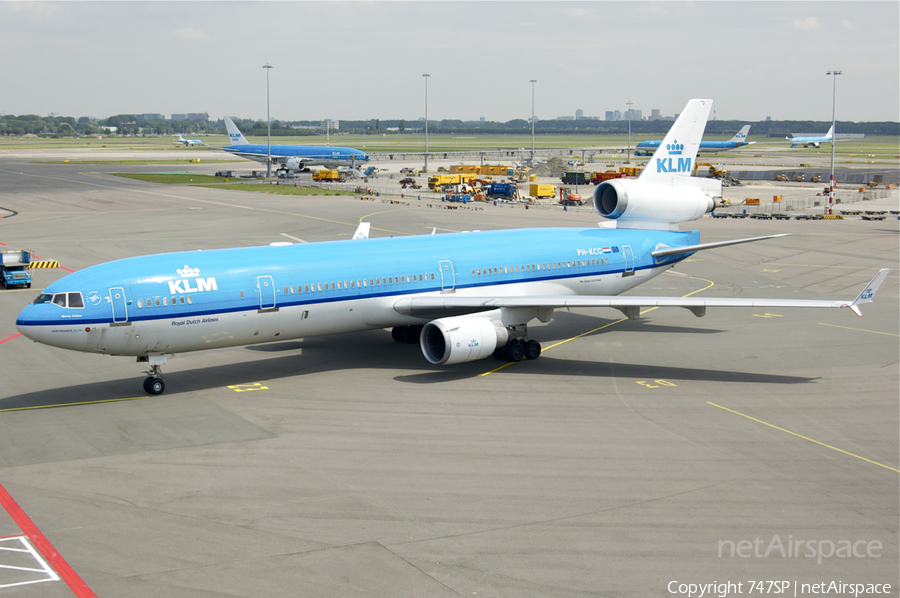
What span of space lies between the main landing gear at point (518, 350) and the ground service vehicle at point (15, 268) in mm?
29923

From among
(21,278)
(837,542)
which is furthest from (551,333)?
(21,278)

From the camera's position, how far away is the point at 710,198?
39.4m

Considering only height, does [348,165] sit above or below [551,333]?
above

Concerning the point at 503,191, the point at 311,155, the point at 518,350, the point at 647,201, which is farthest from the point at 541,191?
the point at 518,350

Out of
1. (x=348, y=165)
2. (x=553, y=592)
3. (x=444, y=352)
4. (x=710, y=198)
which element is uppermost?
(x=348, y=165)

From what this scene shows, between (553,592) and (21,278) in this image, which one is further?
(21,278)

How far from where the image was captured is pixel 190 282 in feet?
87.5

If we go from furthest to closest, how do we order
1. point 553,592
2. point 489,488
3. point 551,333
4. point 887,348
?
point 551,333 → point 887,348 → point 489,488 → point 553,592

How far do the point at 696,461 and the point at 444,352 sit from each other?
34.3 ft

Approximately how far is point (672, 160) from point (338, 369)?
1954cm

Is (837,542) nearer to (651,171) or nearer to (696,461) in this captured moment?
(696,461)

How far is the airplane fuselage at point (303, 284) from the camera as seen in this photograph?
25328 mm

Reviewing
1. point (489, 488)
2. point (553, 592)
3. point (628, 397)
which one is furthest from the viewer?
point (628, 397)

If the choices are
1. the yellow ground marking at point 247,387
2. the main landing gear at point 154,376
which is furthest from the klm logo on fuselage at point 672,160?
the main landing gear at point 154,376
